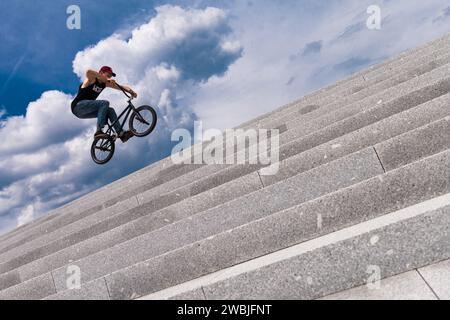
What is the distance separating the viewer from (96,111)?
7.50 m

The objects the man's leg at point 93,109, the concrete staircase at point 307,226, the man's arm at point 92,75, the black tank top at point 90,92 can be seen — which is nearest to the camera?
the concrete staircase at point 307,226

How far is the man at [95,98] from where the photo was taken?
7.07 m

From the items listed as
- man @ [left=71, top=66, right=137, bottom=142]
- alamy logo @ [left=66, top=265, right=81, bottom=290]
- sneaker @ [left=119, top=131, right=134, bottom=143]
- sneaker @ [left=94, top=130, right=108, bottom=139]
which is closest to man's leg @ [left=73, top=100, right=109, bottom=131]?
man @ [left=71, top=66, right=137, bottom=142]

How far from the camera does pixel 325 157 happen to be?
359 centimetres

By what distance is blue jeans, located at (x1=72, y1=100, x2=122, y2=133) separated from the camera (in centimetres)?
730

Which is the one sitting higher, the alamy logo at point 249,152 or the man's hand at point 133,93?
the man's hand at point 133,93

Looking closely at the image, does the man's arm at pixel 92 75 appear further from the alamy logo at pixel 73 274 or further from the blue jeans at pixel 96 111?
the alamy logo at pixel 73 274

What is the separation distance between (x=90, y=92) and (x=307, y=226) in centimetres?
595

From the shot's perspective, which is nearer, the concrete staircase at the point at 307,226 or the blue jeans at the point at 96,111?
the concrete staircase at the point at 307,226

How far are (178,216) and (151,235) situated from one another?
515 millimetres

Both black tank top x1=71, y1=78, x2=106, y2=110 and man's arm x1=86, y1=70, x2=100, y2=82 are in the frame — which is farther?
black tank top x1=71, y1=78, x2=106, y2=110

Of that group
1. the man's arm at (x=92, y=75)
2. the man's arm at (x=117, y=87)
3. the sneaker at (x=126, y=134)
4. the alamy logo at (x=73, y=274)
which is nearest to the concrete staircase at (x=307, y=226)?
the alamy logo at (x=73, y=274)

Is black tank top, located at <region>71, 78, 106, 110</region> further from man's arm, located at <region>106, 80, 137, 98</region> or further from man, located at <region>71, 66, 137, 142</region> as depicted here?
man's arm, located at <region>106, 80, 137, 98</region>
